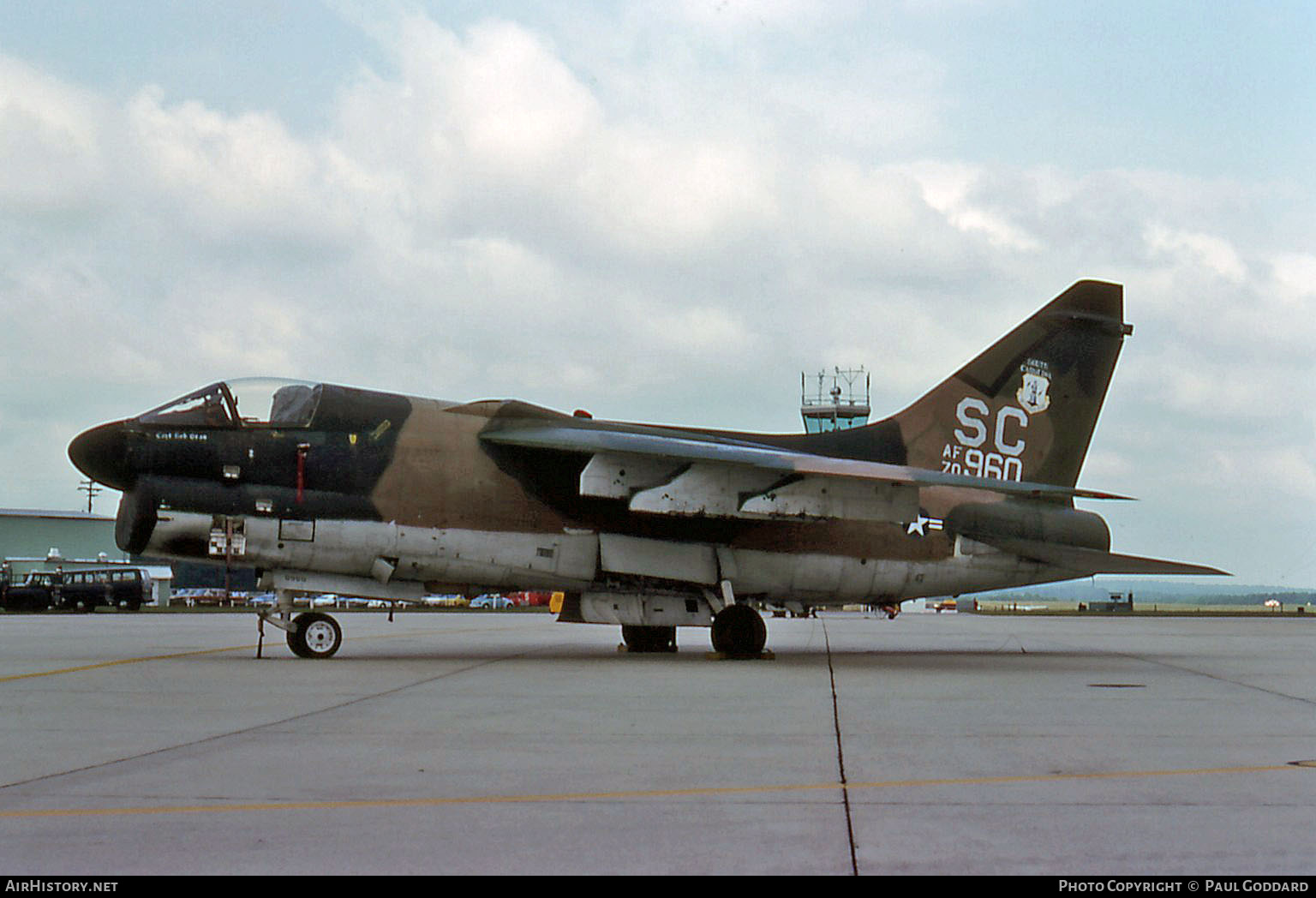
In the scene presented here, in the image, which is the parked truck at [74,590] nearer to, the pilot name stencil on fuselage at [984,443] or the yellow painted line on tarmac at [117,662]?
the yellow painted line on tarmac at [117,662]

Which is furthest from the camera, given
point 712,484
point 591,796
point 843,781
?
point 712,484

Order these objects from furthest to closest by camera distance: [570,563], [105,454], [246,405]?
[570,563] → [246,405] → [105,454]

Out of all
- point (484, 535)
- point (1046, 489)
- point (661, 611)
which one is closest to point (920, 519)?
point (1046, 489)

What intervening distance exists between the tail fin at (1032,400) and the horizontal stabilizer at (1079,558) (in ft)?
4.40

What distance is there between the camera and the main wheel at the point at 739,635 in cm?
1537

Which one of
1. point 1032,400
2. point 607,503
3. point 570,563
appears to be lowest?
point 570,563

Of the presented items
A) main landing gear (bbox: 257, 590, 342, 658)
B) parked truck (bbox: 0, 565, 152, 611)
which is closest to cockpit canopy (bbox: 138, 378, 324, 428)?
main landing gear (bbox: 257, 590, 342, 658)

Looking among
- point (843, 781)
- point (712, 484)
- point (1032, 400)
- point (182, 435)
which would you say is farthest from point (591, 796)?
point (1032, 400)

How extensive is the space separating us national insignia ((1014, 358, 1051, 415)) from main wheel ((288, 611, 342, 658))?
10258 mm

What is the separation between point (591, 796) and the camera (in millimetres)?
5539

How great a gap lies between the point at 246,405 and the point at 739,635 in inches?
264

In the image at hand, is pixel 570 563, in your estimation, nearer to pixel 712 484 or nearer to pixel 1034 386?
pixel 712 484

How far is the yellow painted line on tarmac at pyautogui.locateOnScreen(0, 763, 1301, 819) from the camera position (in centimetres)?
511

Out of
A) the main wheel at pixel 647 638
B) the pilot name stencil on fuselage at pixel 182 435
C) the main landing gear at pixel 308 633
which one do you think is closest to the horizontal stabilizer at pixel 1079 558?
the main wheel at pixel 647 638
